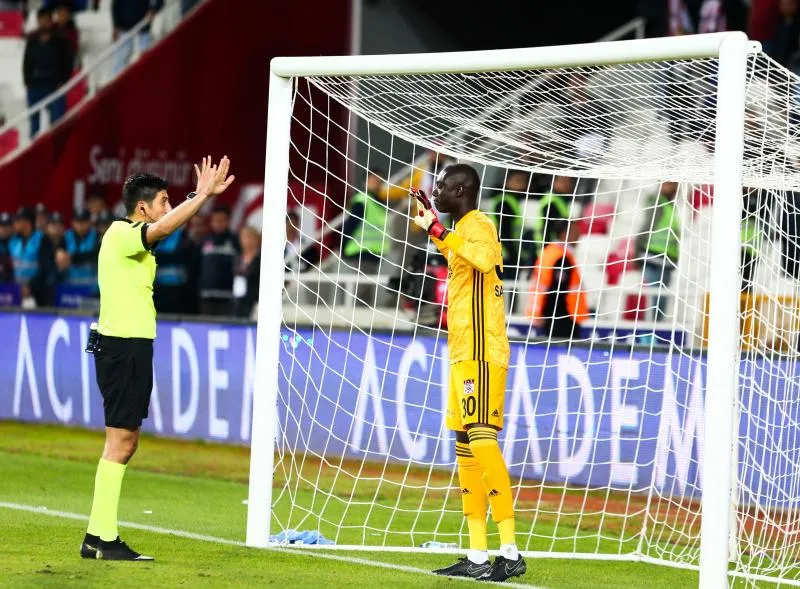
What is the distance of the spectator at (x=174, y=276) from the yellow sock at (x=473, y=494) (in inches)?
372

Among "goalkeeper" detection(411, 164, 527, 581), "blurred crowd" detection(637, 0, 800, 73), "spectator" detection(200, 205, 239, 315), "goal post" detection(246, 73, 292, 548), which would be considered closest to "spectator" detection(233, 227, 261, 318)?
"spectator" detection(200, 205, 239, 315)

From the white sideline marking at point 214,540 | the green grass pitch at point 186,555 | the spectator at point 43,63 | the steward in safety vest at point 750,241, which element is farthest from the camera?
the spectator at point 43,63

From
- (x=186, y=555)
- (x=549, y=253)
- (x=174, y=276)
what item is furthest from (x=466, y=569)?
(x=174, y=276)

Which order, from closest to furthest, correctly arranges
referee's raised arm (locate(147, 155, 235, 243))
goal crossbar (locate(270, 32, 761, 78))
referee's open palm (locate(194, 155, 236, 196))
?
goal crossbar (locate(270, 32, 761, 78))
referee's raised arm (locate(147, 155, 235, 243))
referee's open palm (locate(194, 155, 236, 196))

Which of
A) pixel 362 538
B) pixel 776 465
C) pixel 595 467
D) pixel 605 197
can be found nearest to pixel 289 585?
pixel 362 538

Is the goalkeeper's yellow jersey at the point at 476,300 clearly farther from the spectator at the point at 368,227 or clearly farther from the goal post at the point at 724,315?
the spectator at the point at 368,227

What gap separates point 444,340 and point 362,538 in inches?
130

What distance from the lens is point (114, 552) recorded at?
733 cm

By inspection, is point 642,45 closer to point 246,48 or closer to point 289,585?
point 289,585

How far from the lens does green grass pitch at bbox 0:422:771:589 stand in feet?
22.8

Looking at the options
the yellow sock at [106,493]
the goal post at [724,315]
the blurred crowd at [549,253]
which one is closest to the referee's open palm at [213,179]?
the yellow sock at [106,493]

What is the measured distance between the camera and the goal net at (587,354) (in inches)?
321

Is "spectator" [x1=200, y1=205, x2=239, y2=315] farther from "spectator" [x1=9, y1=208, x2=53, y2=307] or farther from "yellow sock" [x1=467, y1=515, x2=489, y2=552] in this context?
"yellow sock" [x1=467, y1=515, x2=489, y2=552]

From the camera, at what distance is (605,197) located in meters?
16.0
